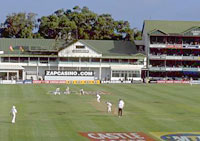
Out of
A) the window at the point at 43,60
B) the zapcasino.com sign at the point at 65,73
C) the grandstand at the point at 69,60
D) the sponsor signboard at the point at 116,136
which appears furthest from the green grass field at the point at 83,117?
the window at the point at 43,60

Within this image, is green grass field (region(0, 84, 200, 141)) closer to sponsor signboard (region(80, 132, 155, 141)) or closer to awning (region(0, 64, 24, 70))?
sponsor signboard (region(80, 132, 155, 141))

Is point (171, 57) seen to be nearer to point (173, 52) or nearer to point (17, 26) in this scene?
point (173, 52)

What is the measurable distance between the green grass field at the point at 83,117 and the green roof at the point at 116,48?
4635cm

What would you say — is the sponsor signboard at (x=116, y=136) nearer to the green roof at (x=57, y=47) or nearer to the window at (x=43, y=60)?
the green roof at (x=57, y=47)

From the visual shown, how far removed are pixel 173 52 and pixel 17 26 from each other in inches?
1722

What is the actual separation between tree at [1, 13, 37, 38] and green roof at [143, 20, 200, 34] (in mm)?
32416

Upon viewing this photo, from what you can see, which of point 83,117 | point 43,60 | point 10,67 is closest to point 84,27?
point 43,60

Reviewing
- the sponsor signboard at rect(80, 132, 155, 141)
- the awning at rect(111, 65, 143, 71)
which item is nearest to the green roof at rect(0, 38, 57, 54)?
the awning at rect(111, 65, 143, 71)

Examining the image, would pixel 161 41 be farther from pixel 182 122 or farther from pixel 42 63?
pixel 182 122

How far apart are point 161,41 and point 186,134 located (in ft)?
248

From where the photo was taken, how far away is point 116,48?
358 ft

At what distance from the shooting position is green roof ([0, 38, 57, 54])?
335 ft

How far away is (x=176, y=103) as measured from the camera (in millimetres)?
54156

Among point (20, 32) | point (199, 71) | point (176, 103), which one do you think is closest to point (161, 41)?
point (199, 71)
